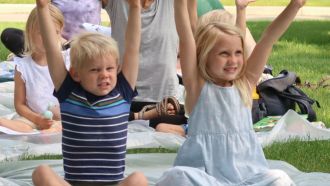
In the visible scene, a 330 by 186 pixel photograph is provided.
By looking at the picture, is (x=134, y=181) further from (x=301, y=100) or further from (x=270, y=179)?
(x=301, y=100)

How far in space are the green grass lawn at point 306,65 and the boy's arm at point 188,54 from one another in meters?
1.24

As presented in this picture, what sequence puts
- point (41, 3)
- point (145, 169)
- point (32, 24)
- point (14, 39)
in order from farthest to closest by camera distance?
point (14, 39) → point (32, 24) → point (145, 169) → point (41, 3)

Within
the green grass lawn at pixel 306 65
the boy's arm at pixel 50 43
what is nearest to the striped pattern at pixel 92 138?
the boy's arm at pixel 50 43

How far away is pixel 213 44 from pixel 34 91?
2.42 meters

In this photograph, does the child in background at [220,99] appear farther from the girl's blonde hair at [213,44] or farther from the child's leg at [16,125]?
the child's leg at [16,125]

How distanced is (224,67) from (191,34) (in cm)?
26

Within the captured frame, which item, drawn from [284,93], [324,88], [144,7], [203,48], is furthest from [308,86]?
[203,48]

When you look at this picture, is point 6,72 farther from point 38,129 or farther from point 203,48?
point 203,48

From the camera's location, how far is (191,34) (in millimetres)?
4848

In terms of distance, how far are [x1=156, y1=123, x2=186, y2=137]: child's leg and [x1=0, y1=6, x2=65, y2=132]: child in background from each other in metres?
0.76

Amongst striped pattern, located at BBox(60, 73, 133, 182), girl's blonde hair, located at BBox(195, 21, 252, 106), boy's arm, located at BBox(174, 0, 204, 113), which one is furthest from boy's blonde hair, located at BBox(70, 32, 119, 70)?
girl's blonde hair, located at BBox(195, 21, 252, 106)

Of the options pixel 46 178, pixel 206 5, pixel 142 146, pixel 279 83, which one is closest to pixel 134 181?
pixel 46 178

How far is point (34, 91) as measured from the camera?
6934 mm

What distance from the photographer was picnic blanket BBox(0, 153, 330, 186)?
206 inches
